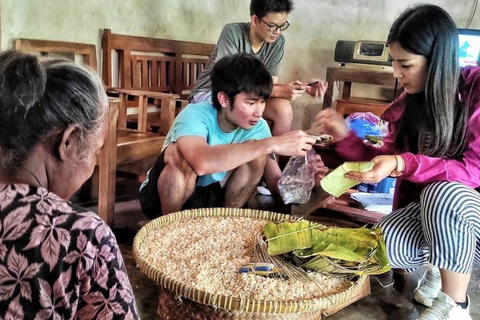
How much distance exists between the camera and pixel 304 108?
4.19 m

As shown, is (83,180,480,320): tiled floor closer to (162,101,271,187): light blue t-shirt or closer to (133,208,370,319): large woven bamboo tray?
(133,208,370,319): large woven bamboo tray

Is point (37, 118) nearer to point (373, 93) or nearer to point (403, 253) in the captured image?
point (403, 253)

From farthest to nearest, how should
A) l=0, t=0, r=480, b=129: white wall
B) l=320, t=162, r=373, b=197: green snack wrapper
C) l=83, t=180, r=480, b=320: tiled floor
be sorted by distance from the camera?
1. l=0, t=0, r=480, b=129: white wall
2. l=83, t=180, r=480, b=320: tiled floor
3. l=320, t=162, r=373, b=197: green snack wrapper

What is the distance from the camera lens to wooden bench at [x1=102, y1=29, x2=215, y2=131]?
2533mm

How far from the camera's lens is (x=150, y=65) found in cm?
282

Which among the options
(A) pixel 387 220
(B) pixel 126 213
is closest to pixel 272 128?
(B) pixel 126 213

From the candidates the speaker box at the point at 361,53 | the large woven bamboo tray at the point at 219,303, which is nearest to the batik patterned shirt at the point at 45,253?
the large woven bamboo tray at the point at 219,303

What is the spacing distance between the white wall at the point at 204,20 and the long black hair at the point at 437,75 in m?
1.63

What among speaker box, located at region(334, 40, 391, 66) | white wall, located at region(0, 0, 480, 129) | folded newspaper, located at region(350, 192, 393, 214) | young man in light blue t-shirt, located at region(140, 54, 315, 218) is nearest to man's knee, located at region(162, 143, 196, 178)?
young man in light blue t-shirt, located at region(140, 54, 315, 218)

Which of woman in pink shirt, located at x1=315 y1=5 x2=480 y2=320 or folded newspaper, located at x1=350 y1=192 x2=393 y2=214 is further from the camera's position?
folded newspaper, located at x1=350 y1=192 x2=393 y2=214

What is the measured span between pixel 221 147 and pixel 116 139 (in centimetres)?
50

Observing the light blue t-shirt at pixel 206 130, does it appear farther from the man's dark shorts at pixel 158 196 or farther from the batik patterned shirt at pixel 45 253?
the batik patterned shirt at pixel 45 253

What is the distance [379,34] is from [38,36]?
2716 mm

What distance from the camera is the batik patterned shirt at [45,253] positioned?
0.63 metres
